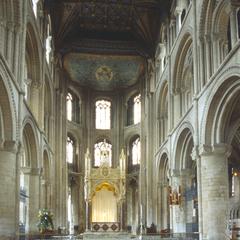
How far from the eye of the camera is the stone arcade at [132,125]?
929 inches

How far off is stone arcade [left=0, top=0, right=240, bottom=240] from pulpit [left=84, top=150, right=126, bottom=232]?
10 centimetres

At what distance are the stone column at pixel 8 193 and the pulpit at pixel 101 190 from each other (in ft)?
70.0

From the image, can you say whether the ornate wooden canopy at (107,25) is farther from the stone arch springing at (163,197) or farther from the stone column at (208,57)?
the stone column at (208,57)

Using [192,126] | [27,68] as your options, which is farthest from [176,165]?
[27,68]

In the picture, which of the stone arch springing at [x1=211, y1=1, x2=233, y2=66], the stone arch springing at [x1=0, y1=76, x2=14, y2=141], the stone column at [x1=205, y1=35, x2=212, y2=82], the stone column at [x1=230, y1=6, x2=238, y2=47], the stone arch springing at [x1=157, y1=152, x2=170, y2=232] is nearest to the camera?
the stone column at [x1=230, y1=6, x2=238, y2=47]

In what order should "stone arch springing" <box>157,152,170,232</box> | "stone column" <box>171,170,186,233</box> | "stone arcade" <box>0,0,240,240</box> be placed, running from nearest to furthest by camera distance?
"stone arcade" <box>0,0,240,240</box> → "stone column" <box>171,170,186,233</box> → "stone arch springing" <box>157,152,170,232</box>

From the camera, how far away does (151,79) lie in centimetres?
4353

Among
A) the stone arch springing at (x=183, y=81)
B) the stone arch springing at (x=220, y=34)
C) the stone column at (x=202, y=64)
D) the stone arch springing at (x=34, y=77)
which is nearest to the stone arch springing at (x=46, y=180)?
the stone arch springing at (x=34, y=77)

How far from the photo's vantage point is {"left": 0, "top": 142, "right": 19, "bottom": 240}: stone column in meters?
22.5

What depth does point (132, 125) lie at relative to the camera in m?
50.0

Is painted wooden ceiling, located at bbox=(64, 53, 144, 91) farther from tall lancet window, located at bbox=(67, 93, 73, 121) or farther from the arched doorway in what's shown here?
the arched doorway

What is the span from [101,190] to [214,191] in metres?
23.3

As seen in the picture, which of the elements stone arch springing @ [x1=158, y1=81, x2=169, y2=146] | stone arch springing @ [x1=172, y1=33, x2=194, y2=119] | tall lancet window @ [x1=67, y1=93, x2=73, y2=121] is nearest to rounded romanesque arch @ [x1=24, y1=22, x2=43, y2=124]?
stone arch springing @ [x1=172, y1=33, x2=194, y2=119]

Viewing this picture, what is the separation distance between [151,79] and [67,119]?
9489 mm
